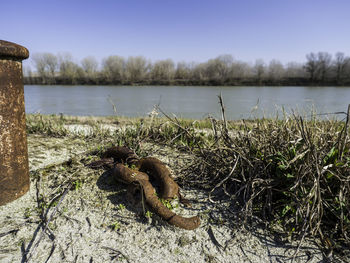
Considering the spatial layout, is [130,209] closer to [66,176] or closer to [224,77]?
[66,176]

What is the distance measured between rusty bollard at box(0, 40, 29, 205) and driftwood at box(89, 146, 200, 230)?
1.90 feet

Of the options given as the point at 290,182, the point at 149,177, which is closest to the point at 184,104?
the point at 149,177

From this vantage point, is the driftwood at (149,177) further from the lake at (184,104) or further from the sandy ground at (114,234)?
the lake at (184,104)

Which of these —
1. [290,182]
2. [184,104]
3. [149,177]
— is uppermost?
[184,104]

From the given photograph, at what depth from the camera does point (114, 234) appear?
1.64 metres

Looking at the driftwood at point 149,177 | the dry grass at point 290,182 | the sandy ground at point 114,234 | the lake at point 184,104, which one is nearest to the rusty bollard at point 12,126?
the sandy ground at point 114,234

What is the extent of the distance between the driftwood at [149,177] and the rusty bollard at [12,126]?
1.90 ft

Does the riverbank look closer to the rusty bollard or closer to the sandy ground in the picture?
the sandy ground

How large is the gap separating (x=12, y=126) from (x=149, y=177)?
1.16m

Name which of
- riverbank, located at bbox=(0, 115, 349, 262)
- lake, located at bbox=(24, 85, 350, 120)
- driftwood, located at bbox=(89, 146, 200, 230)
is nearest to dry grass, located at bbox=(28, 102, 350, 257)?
riverbank, located at bbox=(0, 115, 349, 262)

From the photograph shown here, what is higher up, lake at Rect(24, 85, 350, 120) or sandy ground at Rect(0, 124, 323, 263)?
lake at Rect(24, 85, 350, 120)

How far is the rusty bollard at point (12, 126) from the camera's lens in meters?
1.78

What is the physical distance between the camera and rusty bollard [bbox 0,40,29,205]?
5.84ft

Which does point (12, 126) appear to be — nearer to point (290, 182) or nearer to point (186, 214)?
point (186, 214)
